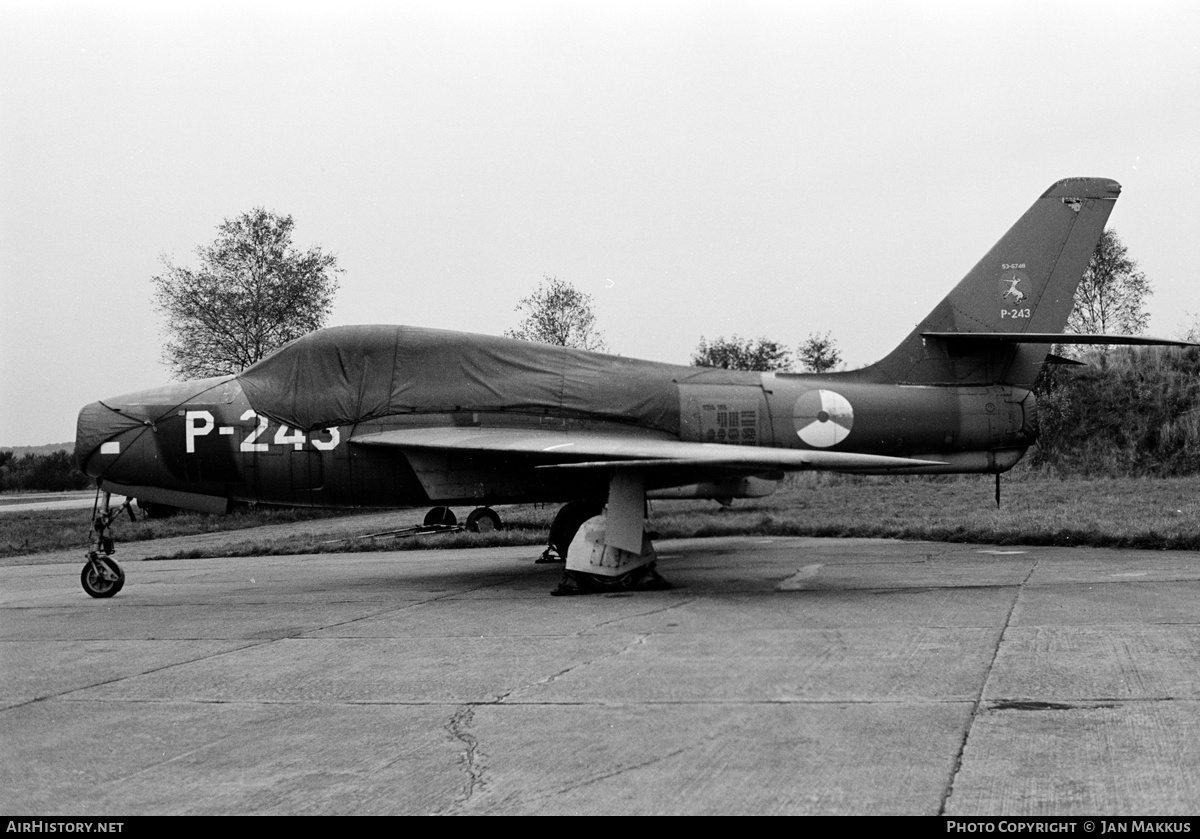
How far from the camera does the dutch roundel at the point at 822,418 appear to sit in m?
12.6

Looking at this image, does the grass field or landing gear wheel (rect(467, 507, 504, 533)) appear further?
landing gear wheel (rect(467, 507, 504, 533))

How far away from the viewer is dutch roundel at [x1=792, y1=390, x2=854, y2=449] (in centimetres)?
1256

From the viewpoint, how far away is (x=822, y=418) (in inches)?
497

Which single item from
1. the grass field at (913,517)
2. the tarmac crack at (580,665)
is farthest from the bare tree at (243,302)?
the tarmac crack at (580,665)

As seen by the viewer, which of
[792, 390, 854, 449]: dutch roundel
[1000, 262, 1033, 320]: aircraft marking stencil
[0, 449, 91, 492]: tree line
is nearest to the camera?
[792, 390, 854, 449]: dutch roundel

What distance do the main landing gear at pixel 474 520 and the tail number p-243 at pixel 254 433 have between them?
6.72 m

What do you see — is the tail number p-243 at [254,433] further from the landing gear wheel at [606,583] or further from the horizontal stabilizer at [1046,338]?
the horizontal stabilizer at [1046,338]

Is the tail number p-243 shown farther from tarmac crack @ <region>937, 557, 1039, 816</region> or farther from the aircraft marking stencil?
the aircraft marking stencil

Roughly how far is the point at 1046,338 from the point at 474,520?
10132mm

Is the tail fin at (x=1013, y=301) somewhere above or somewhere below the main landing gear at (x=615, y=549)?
above

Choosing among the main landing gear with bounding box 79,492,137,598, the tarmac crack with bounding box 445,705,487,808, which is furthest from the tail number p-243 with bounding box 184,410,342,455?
the tarmac crack with bounding box 445,705,487,808

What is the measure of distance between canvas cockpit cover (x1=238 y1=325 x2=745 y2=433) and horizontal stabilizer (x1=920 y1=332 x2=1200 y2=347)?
3.48 m

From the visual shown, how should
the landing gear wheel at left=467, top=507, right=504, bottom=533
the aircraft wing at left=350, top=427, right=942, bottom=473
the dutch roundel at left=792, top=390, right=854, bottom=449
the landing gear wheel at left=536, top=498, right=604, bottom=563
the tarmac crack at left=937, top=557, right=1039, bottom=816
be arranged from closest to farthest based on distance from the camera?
the tarmac crack at left=937, top=557, right=1039, bottom=816
the aircraft wing at left=350, top=427, right=942, bottom=473
the dutch roundel at left=792, top=390, right=854, bottom=449
the landing gear wheel at left=536, top=498, right=604, bottom=563
the landing gear wheel at left=467, top=507, right=504, bottom=533
